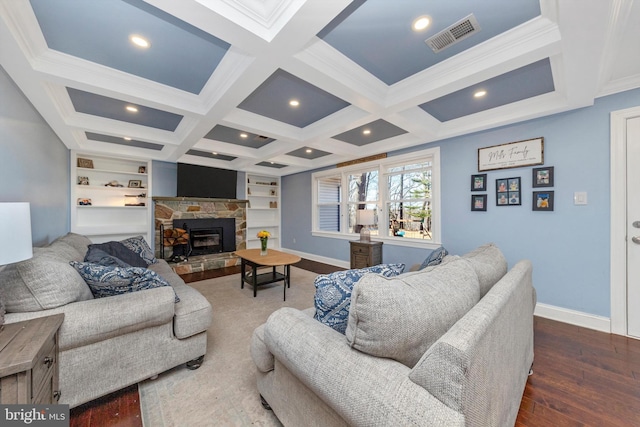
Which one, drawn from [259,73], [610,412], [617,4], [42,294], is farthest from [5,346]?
[617,4]

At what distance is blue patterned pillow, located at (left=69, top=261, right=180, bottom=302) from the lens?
5.35ft

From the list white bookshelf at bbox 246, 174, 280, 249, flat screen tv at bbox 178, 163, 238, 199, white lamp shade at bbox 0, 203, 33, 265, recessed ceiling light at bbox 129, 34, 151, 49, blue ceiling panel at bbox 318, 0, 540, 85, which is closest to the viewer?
white lamp shade at bbox 0, 203, 33, 265

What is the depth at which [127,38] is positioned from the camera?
1.78 metres

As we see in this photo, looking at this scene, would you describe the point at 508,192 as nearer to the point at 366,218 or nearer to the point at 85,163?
the point at 366,218

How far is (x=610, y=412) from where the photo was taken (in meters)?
1.49

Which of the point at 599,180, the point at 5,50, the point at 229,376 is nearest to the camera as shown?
the point at 5,50

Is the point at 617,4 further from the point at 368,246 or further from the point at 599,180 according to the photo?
the point at 368,246

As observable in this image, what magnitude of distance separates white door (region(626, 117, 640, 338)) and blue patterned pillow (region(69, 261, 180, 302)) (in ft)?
13.8

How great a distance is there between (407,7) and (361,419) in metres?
2.10


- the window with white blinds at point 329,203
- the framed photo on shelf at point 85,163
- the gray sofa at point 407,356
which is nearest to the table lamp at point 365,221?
the window with white blinds at point 329,203

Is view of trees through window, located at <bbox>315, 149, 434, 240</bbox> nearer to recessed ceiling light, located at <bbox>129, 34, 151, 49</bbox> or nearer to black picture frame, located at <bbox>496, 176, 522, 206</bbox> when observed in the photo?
black picture frame, located at <bbox>496, 176, 522, 206</bbox>

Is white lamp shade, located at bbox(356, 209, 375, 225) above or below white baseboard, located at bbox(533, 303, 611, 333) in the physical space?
above

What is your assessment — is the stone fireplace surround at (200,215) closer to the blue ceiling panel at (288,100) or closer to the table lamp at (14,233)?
the blue ceiling panel at (288,100)

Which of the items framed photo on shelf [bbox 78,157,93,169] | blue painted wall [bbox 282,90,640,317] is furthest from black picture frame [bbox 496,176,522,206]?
framed photo on shelf [bbox 78,157,93,169]
